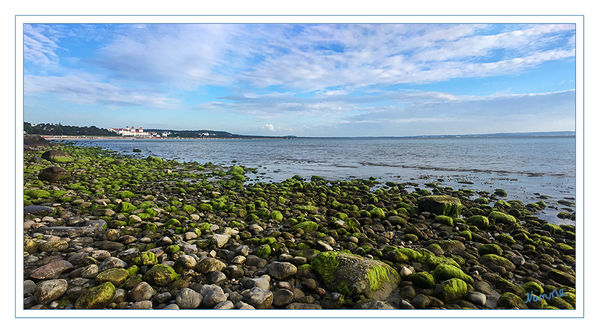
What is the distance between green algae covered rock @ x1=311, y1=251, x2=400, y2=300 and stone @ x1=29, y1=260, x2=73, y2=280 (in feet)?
12.6

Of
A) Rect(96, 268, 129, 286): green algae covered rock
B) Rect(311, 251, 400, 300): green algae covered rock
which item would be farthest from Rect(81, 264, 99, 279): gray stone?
Rect(311, 251, 400, 300): green algae covered rock

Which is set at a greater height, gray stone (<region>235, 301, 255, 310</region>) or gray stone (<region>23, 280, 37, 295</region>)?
gray stone (<region>23, 280, 37, 295</region>)

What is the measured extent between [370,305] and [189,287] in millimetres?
2578

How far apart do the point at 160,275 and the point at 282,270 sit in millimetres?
1836

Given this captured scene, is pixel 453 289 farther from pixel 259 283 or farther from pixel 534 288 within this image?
pixel 259 283

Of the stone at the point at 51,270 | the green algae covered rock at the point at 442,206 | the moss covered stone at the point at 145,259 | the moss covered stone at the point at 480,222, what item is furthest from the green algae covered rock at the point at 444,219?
the stone at the point at 51,270

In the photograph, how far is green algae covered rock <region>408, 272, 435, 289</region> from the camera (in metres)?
4.00

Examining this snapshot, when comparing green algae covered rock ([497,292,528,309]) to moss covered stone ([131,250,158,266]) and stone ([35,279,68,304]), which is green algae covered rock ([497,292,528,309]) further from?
stone ([35,279,68,304])

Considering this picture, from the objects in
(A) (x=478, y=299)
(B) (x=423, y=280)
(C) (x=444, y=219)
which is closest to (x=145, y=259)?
(B) (x=423, y=280)

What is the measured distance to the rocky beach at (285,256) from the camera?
3.58 metres

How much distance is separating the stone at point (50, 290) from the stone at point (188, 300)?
151 centimetres

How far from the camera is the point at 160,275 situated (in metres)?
3.82
